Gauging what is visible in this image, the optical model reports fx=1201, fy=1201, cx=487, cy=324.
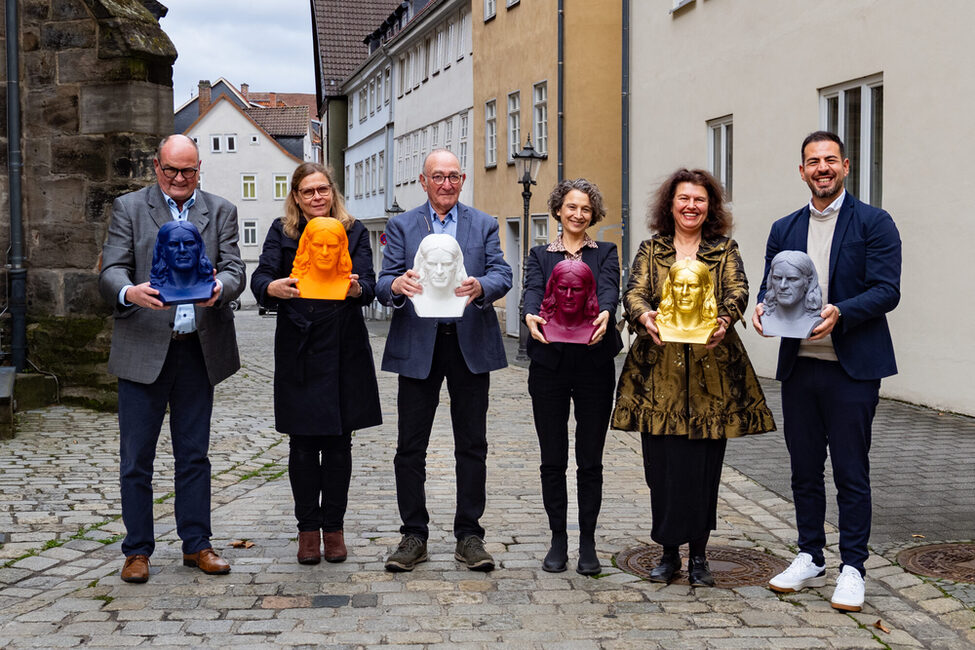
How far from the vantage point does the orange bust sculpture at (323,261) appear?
5770mm

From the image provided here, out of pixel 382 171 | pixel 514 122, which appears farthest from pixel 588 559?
pixel 382 171

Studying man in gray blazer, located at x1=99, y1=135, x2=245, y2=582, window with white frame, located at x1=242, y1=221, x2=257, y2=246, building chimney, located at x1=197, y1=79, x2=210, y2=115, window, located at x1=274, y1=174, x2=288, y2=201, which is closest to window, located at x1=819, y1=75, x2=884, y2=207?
man in gray blazer, located at x1=99, y1=135, x2=245, y2=582

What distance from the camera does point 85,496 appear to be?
25.6 feet

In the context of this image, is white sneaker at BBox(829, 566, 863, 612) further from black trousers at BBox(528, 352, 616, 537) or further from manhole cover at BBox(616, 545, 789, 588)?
black trousers at BBox(528, 352, 616, 537)

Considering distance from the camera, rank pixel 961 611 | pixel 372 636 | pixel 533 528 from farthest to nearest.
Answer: pixel 533 528, pixel 961 611, pixel 372 636

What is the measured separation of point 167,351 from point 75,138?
7.25 metres

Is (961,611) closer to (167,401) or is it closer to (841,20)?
(167,401)

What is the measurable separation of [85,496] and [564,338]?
3770 mm

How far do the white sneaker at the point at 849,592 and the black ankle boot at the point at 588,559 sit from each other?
1.17 m

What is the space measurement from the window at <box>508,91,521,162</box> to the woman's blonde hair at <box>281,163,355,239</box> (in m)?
21.7

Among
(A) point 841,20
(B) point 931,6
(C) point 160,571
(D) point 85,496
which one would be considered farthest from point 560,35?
(C) point 160,571

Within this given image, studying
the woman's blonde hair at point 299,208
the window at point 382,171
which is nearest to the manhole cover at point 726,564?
the woman's blonde hair at point 299,208

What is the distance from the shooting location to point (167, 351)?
19.4 feet

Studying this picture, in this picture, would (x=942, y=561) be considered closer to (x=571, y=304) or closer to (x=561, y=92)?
(x=571, y=304)
